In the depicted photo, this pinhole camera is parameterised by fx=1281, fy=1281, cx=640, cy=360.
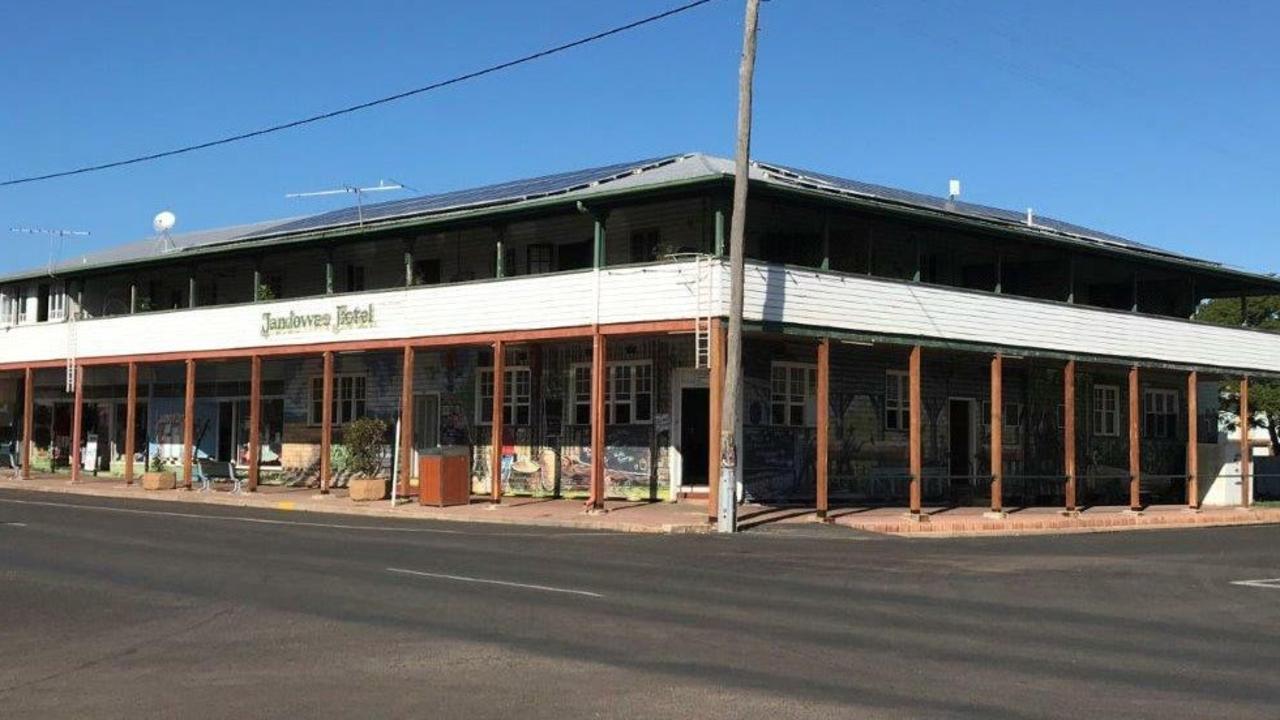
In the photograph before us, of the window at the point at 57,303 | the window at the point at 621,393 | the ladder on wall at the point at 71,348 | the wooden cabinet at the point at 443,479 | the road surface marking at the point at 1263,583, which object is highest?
the window at the point at 57,303

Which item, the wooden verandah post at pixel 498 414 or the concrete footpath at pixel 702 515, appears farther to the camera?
the wooden verandah post at pixel 498 414

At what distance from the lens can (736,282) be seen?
69.1 ft

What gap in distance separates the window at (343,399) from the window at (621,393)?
743 cm

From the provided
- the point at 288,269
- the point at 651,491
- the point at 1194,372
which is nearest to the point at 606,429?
the point at 651,491

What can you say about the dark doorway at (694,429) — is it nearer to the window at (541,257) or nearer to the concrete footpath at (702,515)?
the concrete footpath at (702,515)

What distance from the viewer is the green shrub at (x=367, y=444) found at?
31.4 m

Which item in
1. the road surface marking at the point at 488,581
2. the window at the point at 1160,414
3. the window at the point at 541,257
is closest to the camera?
the road surface marking at the point at 488,581

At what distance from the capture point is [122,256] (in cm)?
4350

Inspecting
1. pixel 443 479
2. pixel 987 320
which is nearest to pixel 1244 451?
pixel 987 320

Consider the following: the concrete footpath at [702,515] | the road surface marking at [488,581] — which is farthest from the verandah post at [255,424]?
the road surface marking at [488,581]

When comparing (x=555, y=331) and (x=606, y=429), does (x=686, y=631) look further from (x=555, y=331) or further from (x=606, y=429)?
(x=606, y=429)

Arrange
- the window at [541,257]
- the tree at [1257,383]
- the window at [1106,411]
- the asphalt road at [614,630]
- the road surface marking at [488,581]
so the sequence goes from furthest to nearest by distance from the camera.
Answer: the tree at [1257,383]
the window at [1106,411]
the window at [541,257]
the road surface marking at [488,581]
the asphalt road at [614,630]

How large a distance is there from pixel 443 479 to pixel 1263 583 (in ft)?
51.3

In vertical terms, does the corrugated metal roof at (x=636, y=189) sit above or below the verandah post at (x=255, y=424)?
above
